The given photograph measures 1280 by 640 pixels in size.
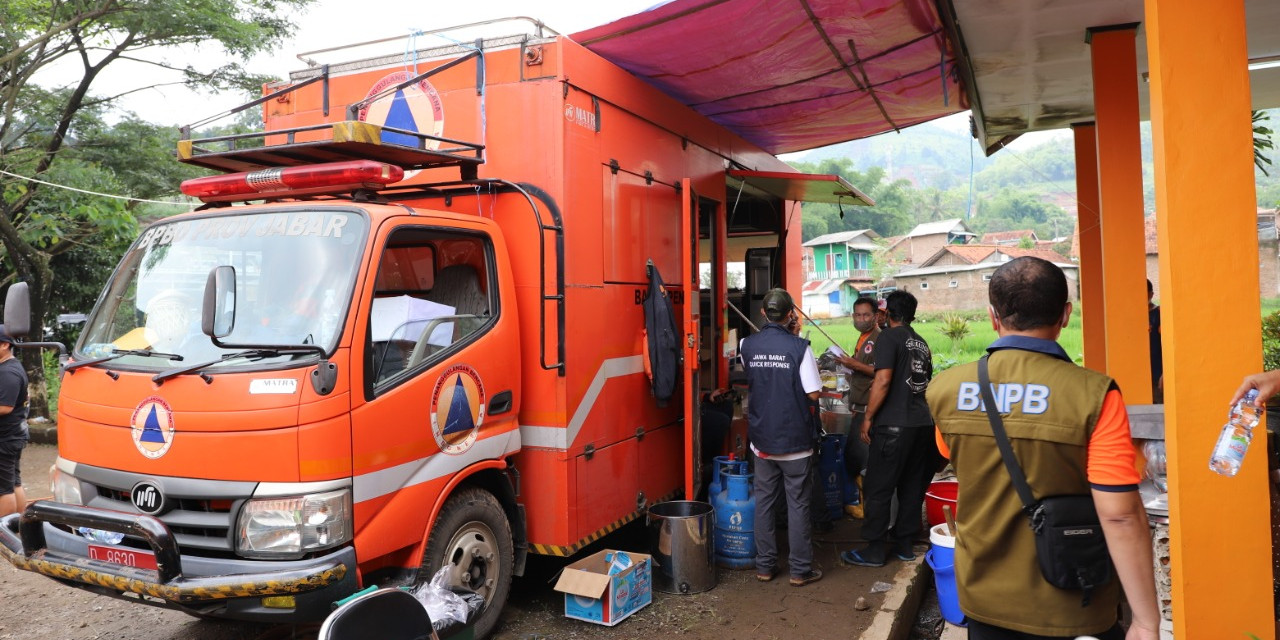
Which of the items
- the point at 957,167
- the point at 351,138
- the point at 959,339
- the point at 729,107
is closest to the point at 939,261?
the point at 959,339

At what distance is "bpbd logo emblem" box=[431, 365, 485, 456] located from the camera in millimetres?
3918

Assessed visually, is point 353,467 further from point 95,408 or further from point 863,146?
point 863,146

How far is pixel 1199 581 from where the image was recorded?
2.53 metres

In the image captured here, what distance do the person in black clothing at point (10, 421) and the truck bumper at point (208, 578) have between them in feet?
9.10

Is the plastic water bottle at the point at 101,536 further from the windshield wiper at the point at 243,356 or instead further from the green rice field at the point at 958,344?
the green rice field at the point at 958,344

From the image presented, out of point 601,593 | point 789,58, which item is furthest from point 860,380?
point 601,593

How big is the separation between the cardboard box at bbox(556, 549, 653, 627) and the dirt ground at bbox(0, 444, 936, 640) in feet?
0.23

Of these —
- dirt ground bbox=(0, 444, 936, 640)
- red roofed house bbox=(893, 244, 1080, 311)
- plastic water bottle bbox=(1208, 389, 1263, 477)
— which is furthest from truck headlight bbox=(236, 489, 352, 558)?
red roofed house bbox=(893, 244, 1080, 311)

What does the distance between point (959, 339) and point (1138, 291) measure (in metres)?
17.4

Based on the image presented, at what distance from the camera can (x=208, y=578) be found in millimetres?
3168

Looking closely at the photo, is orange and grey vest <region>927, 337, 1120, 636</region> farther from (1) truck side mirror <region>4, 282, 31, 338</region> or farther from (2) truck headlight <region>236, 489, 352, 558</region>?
(1) truck side mirror <region>4, 282, 31, 338</region>

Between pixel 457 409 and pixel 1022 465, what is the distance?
266 cm

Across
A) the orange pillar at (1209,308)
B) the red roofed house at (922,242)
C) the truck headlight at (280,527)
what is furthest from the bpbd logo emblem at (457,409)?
the red roofed house at (922,242)

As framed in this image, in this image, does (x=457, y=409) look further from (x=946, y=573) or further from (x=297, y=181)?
(x=946, y=573)
